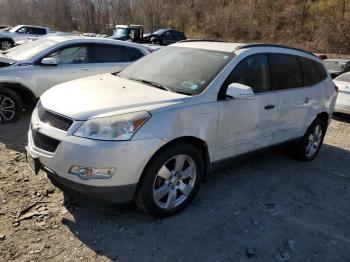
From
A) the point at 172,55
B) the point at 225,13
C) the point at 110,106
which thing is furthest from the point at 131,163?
the point at 225,13

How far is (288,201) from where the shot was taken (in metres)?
4.34

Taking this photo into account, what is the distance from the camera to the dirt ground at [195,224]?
318 cm

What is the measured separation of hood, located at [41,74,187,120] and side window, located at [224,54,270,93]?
0.77 m

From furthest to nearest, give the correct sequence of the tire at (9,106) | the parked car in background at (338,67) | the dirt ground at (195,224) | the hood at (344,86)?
the parked car in background at (338,67) → the hood at (344,86) → the tire at (9,106) → the dirt ground at (195,224)

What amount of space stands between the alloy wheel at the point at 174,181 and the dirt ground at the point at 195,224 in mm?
193

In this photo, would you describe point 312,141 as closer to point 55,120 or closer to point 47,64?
point 55,120

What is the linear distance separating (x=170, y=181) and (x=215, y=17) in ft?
132

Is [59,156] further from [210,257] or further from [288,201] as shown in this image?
[288,201]

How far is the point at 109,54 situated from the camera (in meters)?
7.58

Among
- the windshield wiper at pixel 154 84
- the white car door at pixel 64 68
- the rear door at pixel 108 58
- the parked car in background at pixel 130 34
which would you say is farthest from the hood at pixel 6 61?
the parked car in background at pixel 130 34

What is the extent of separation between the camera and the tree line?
3158 centimetres

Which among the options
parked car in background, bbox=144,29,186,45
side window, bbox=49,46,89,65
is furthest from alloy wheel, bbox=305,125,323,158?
parked car in background, bbox=144,29,186,45

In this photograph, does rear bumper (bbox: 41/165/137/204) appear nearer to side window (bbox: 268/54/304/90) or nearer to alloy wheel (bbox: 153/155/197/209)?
alloy wheel (bbox: 153/155/197/209)

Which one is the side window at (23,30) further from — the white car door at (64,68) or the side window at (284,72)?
the side window at (284,72)
